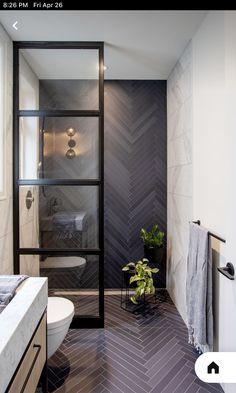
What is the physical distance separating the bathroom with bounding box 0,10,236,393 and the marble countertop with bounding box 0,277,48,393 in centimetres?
51

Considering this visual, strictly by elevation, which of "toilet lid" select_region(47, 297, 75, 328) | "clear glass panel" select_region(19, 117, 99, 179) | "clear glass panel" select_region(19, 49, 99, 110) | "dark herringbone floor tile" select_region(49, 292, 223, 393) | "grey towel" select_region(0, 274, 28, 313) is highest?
"clear glass panel" select_region(19, 49, 99, 110)

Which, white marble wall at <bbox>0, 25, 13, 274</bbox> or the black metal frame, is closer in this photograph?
white marble wall at <bbox>0, 25, 13, 274</bbox>

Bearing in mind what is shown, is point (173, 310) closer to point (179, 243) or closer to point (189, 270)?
point (179, 243)

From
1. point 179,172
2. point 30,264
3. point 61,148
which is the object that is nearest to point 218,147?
point 179,172

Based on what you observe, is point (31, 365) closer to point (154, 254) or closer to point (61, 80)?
point (154, 254)

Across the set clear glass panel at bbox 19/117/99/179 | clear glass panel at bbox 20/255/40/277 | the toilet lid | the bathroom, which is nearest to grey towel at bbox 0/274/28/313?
the toilet lid

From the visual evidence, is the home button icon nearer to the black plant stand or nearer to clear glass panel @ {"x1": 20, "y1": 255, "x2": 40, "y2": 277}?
the black plant stand

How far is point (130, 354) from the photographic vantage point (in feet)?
5.71

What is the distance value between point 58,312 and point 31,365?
1.81 ft

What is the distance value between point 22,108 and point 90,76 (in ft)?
1.93

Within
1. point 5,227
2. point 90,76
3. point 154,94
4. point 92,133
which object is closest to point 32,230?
point 5,227

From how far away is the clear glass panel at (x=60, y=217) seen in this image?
2.10m

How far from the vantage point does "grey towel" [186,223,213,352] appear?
4.90 feet

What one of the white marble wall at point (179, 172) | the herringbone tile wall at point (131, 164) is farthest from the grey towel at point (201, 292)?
the herringbone tile wall at point (131, 164)
